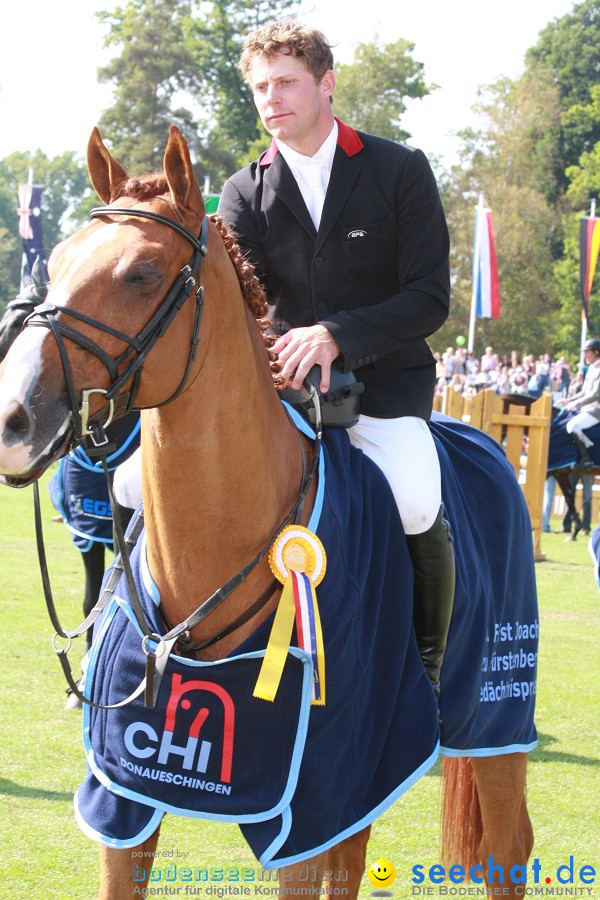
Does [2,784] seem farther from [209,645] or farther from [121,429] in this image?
[209,645]

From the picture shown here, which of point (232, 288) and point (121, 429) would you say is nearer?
point (232, 288)

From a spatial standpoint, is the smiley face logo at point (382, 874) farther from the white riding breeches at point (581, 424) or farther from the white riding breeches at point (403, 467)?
the white riding breeches at point (581, 424)

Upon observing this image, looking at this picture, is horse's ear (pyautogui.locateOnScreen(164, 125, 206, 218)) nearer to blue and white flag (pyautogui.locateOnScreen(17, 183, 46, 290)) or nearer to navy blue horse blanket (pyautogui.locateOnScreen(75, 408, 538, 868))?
navy blue horse blanket (pyautogui.locateOnScreen(75, 408, 538, 868))

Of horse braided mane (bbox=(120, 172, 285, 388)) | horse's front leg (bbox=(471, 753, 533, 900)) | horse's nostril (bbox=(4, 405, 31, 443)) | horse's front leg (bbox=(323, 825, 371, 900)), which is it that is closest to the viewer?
horse's nostril (bbox=(4, 405, 31, 443))

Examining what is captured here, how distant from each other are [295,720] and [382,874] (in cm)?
168

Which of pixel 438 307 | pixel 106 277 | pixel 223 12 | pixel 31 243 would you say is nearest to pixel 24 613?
pixel 438 307

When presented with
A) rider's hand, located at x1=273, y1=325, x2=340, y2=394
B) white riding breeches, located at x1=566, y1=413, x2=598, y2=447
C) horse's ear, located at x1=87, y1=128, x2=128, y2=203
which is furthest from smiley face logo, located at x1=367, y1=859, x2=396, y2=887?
white riding breeches, located at x1=566, y1=413, x2=598, y2=447

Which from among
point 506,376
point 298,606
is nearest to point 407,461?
point 298,606

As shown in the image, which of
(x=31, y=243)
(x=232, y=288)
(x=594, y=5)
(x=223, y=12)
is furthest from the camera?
(x=594, y=5)

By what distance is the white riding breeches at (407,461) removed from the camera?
11.0ft

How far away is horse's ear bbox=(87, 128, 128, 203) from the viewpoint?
2852 millimetres

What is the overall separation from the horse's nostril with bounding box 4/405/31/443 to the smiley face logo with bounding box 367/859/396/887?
275 centimetres

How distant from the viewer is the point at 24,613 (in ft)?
28.9

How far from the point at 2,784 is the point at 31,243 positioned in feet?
85.7
